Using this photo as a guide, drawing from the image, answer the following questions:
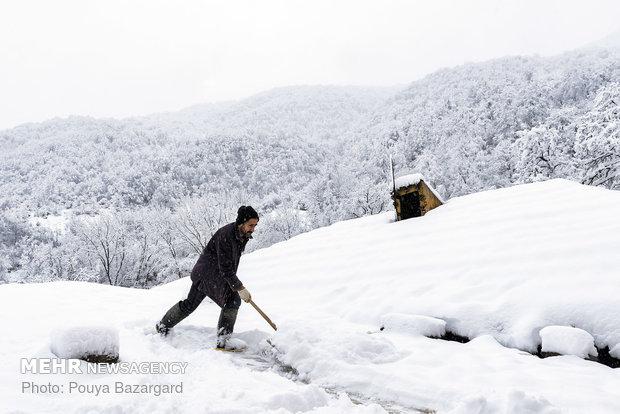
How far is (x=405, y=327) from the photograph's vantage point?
3.58m

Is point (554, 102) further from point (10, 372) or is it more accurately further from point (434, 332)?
→ point (10, 372)

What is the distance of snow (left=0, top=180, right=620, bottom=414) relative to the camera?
2295mm

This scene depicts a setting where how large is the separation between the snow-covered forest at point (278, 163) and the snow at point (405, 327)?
21.2 ft

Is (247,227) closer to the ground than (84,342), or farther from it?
farther from it

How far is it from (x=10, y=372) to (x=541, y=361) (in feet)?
13.5

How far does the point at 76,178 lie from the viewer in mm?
50469

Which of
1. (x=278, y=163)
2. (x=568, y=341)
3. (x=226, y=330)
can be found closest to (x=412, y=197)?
(x=568, y=341)

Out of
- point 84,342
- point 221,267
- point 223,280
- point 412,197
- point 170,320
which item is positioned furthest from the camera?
point 412,197

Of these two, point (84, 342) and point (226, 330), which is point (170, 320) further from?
point (84, 342)

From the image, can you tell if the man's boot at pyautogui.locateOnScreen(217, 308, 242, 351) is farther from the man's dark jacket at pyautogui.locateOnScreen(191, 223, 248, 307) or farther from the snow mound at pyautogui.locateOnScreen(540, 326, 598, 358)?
the snow mound at pyautogui.locateOnScreen(540, 326, 598, 358)

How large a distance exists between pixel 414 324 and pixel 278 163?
57.6m

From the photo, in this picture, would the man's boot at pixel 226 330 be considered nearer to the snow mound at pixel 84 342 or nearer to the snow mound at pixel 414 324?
the snow mound at pixel 84 342

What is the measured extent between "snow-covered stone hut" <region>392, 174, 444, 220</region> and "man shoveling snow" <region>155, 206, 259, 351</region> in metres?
3.96

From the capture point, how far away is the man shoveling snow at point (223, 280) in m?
3.65
